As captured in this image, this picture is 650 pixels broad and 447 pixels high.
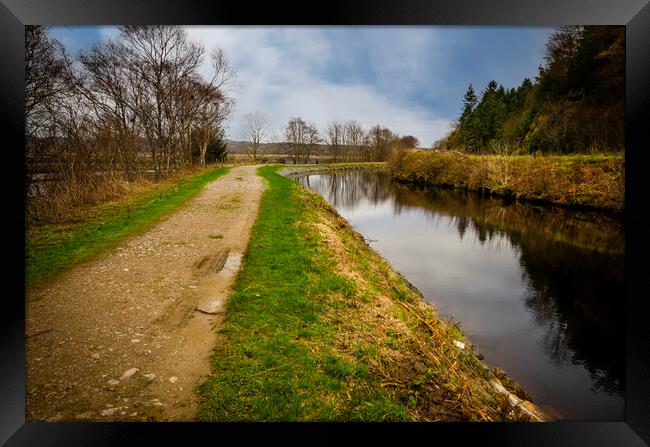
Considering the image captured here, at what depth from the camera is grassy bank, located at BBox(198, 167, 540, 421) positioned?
9.44 feet

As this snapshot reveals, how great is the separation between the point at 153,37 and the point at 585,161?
2175cm

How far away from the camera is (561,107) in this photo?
2305 cm

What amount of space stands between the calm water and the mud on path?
429cm

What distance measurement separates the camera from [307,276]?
5445 mm

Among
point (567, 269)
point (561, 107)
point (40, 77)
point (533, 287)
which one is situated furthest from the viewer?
point (561, 107)

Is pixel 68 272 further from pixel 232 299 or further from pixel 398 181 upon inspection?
pixel 398 181

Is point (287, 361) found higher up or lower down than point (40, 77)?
lower down

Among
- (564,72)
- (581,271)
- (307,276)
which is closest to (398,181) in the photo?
(564,72)

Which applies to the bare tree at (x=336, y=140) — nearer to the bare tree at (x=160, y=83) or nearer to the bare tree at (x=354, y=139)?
the bare tree at (x=354, y=139)
